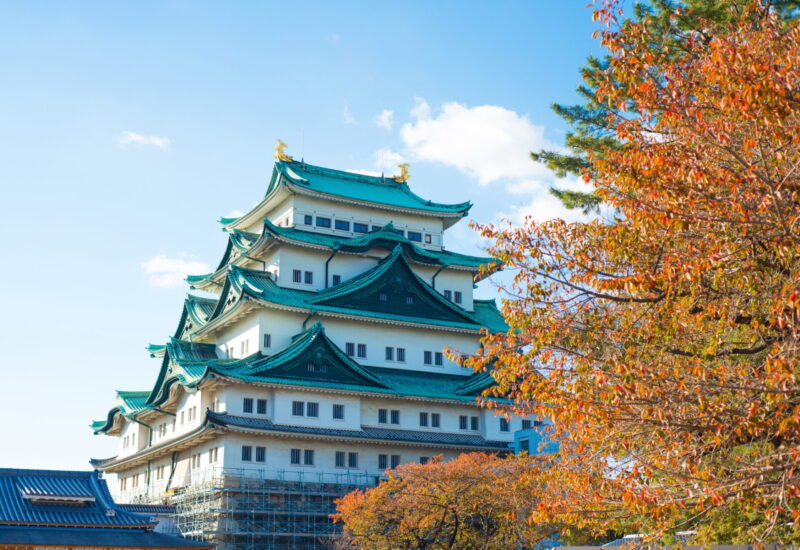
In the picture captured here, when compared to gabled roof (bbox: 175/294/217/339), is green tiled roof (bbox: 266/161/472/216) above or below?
above

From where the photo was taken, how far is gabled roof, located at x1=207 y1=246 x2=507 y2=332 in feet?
161

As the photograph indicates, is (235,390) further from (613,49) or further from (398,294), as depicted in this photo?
(613,49)

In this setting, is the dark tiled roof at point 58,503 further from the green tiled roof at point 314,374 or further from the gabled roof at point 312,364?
the gabled roof at point 312,364

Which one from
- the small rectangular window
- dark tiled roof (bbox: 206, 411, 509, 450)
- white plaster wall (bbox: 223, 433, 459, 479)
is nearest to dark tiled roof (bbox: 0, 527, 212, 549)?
dark tiled roof (bbox: 206, 411, 509, 450)

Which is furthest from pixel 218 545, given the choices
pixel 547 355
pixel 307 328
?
pixel 547 355

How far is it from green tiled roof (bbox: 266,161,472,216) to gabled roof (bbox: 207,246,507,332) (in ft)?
20.3

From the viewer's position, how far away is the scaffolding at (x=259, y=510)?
41344 mm

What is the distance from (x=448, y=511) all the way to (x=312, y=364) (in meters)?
16.5

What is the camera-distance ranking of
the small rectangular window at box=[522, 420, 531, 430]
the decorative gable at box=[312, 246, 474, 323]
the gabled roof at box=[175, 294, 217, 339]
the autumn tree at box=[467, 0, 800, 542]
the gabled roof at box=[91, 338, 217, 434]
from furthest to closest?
the gabled roof at box=[175, 294, 217, 339], the small rectangular window at box=[522, 420, 531, 430], the decorative gable at box=[312, 246, 474, 323], the gabled roof at box=[91, 338, 217, 434], the autumn tree at box=[467, 0, 800, 542]

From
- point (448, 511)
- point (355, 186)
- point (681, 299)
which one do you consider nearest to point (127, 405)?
point (355, 186)

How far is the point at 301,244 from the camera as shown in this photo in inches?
2020

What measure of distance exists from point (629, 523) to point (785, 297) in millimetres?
12276

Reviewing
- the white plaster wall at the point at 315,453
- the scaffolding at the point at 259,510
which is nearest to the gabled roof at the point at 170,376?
the white plaster wall at the point at 315,453

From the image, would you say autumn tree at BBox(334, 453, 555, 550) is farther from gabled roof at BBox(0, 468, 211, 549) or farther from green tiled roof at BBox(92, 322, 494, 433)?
green tiled roof at BBox(92, 322, 494, 433)
